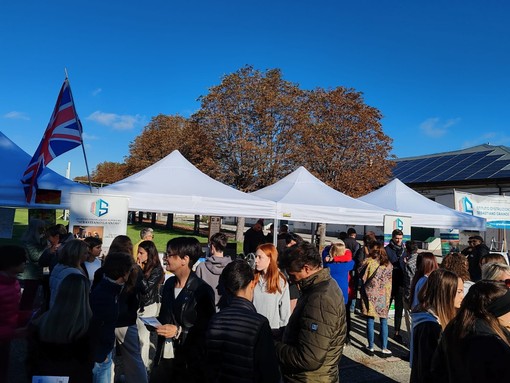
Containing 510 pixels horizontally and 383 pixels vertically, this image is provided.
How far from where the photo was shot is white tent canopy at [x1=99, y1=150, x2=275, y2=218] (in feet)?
26.1

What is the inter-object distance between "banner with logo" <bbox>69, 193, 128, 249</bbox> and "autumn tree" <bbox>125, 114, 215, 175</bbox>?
16692 mm

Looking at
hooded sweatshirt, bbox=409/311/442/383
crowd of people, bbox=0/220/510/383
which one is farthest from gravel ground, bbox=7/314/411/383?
hooded sweatshirt, bbox=409/311/442/383

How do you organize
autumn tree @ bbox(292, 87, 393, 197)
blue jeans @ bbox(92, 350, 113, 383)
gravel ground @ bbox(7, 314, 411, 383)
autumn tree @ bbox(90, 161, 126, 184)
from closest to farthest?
blue jeans @ bbox(92, 350, 113, 383) < gravel ground @ bbox(7, 314, 411, 383) < autumn tree @ bbox(292, 87, 393, 197) < autumn tree @ bbox(90, 161, 126, 184)

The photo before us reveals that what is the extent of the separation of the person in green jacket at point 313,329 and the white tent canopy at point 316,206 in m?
6.54

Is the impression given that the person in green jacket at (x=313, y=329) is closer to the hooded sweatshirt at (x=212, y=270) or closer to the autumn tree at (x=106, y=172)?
the hooded sweatshirt at (x=212, y=270)

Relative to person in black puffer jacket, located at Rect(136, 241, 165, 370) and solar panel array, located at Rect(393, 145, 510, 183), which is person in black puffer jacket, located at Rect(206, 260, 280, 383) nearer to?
person in black puffer jacket, located at Rect(136, 241, 165, 370)

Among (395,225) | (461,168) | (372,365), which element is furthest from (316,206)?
(461,168)

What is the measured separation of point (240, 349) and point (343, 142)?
22.2m

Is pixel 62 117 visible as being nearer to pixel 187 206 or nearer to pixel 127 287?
pixel 187 206

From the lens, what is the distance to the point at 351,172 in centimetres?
2314

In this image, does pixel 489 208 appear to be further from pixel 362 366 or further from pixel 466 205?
pixel 362 366

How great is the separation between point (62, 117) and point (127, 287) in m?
3.90

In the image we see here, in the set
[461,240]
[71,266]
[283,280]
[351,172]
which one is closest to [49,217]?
[71,266]

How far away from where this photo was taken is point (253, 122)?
23.2 m
